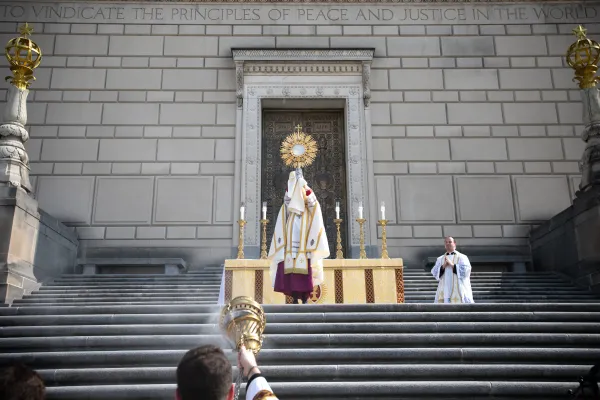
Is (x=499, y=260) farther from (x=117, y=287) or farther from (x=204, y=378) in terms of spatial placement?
(x=204, y=378)

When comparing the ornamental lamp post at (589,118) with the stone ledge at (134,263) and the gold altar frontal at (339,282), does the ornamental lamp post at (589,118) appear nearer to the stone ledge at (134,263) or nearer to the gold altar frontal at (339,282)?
the gold altar frontal at (339,282)

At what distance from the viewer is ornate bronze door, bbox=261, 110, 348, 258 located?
13812 millimetres

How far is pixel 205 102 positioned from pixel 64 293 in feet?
20.7

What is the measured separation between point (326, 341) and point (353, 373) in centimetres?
71

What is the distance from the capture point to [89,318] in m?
6.84

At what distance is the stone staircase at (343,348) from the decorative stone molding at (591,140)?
3.41 metres

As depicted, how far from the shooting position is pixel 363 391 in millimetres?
5152

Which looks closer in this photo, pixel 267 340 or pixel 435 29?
pixel 267 340

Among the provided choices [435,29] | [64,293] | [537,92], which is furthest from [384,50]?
[64,293]

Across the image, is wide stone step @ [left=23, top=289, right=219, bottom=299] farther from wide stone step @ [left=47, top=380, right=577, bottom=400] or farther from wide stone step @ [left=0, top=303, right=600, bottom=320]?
wide stone step @ [left=47, top=380, right=577, bottom=400]

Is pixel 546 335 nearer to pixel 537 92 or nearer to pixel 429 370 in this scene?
pixel 429 370

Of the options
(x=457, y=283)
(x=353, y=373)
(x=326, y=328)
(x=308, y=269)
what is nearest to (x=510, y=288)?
(x=457, y=283)

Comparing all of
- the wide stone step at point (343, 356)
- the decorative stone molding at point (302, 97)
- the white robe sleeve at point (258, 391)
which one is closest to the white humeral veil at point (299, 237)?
the wide stone step at point (343, 356)

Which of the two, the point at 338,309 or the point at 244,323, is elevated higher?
the point at 338,309
